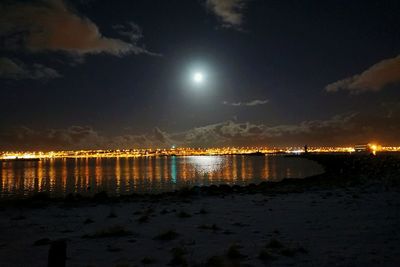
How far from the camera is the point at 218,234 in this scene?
14664 mm

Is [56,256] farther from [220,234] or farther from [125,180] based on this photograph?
[125,180]

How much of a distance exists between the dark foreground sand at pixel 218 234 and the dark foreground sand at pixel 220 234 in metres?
0.03

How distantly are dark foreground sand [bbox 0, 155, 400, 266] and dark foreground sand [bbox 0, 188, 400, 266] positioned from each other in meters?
0.03

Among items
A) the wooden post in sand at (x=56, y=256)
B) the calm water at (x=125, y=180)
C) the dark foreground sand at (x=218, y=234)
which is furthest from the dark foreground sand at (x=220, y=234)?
the calm water at (x=125, y=180)

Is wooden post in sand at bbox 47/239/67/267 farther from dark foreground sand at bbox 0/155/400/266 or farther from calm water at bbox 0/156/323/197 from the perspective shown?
calm water at bbox 0/156/323/197

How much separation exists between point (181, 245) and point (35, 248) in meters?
5.29

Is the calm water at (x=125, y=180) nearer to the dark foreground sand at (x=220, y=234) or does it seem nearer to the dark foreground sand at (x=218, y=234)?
the dark foreground sand at (x=218, y=234)

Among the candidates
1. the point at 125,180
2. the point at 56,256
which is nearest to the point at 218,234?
the point at 56,256

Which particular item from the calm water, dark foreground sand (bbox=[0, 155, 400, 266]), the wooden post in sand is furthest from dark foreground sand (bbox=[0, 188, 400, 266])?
the calm water

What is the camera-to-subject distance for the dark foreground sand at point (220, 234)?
11.1 m

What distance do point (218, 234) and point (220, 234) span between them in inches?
3.3

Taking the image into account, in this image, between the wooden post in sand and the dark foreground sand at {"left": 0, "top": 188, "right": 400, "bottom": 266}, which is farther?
the dark foreground sand at {"left": 0, "top": 188, "right": 400, "bottom": 266}

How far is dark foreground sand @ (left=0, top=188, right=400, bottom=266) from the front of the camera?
1109 centimetres

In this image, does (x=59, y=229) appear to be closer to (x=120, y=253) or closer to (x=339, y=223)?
(x=120, y=253)
